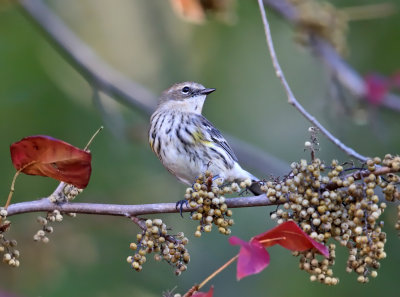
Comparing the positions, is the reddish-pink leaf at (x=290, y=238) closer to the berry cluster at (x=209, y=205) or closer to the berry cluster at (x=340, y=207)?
the berry cluster at (x=340, y=207)

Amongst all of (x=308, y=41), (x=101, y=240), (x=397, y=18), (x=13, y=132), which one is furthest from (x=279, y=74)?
(x=397, y=18)

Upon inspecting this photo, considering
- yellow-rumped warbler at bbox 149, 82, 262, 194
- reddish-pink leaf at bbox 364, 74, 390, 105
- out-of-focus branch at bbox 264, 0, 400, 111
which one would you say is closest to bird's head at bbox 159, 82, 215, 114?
yellow-rumped warbler at bbox 149, 82, 262, 194

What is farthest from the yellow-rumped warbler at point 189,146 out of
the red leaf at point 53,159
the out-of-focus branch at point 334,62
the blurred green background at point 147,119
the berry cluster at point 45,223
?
the red leaf at point 53,159

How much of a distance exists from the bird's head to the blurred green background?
1.65ft

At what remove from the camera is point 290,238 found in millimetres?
2334

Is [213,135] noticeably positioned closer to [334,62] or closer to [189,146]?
[189,146]

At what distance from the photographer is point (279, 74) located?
2951 millimetres

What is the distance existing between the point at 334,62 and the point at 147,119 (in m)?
1.93

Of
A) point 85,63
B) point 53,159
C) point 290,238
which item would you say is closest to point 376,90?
point 85,63

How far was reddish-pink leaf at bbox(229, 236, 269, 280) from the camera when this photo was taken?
7.00ft

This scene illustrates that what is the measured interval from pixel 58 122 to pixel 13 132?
1.53 ft

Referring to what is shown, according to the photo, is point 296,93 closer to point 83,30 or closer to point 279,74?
point 83,30

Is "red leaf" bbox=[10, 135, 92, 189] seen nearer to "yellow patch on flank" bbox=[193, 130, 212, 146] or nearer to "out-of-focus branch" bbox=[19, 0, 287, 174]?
"yellow patch on flank" bbox=[193, 130, 212, 146]

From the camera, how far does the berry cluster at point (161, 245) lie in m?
2.60
